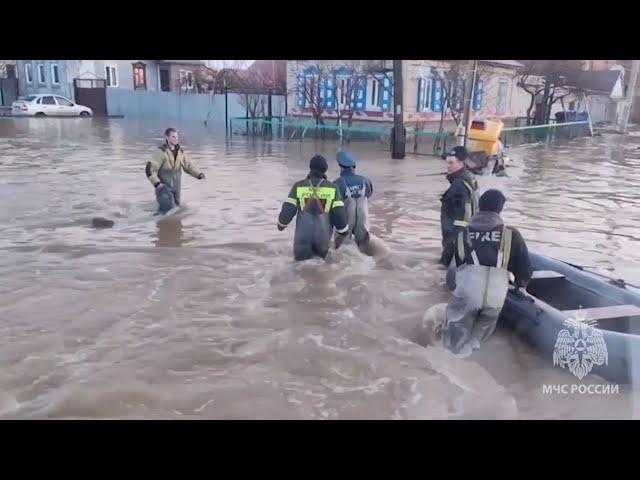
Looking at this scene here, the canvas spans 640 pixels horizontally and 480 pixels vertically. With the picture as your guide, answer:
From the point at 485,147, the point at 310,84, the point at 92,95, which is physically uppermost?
the point at 310,84

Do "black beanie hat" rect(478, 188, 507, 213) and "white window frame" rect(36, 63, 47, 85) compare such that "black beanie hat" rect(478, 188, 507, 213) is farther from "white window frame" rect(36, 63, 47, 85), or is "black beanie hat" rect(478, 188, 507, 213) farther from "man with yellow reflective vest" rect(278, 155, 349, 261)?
"white window frame" rect(36, 63, 47, 85)

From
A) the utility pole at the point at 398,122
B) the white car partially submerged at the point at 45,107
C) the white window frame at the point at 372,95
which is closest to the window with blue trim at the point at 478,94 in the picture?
the white window frame at the point at 372,95

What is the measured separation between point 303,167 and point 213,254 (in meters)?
9.37

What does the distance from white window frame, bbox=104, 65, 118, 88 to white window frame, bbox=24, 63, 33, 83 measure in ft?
20.0

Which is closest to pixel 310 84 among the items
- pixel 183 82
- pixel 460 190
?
pixel 183 82

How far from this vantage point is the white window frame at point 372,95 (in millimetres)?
25969

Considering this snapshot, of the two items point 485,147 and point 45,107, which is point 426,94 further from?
point 45,107

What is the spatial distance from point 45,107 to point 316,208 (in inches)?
1307

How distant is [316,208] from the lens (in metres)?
7.28

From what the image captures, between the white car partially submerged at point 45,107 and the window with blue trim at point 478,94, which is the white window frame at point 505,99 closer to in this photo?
the window with blue trim at point 478,94

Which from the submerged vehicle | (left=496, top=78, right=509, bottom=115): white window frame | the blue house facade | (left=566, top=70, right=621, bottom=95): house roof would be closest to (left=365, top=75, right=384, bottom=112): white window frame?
(left=496, top=78, right=509, bottom=115): white window frame

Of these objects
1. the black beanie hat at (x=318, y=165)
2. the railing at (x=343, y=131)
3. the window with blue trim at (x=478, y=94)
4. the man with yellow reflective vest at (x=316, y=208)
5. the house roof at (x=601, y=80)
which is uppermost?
the house roof at (x=601, y=80)

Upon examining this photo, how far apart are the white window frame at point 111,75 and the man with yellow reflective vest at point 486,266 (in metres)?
40.9
